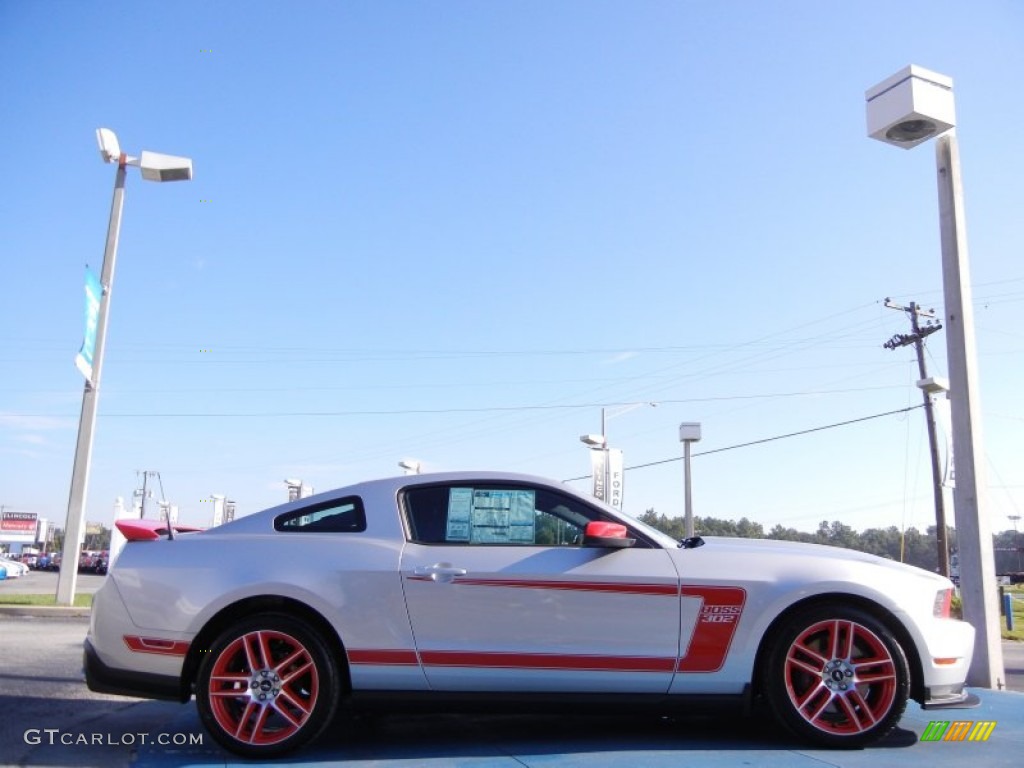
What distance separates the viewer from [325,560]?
413 cm

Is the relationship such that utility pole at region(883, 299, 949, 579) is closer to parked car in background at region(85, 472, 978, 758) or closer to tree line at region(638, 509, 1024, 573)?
tree line at region(638, 509, 1024, 573)

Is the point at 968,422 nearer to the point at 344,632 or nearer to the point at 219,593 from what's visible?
the point at 344,632

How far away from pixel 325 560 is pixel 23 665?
4694 mm

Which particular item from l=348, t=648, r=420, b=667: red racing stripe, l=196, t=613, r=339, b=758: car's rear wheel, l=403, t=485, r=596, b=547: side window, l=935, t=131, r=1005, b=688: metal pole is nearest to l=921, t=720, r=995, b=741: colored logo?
l=935, t=131, r=1005, b=688: metal pole

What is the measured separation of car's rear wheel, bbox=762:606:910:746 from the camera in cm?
400

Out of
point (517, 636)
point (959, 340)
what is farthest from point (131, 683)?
point (959, 340)

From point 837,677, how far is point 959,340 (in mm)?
3959

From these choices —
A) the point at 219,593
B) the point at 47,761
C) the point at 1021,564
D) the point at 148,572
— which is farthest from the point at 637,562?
the point at 1021,564

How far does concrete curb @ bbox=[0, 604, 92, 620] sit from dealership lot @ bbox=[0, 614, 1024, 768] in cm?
816

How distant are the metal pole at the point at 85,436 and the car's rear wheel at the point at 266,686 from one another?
1205 cm

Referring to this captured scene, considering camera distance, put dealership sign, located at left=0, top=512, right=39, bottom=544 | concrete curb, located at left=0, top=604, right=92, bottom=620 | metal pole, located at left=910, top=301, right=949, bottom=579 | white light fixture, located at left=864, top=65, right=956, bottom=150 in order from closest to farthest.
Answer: white light fixture, located at left=864, top=65, right=956, bottom=150 → concrete curb, located at left=0, top=604, right=92, bottom=620 → metal pole, located at left=910, top=301, right=949, bottom=579 → dealership sign, located at left=0, top=512, right=39, bottom=544

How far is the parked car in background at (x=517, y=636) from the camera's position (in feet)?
13.1

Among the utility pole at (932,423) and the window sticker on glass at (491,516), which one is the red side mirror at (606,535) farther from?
the utility pole at (932,423)

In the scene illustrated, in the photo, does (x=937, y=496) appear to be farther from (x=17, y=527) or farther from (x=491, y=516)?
(x=17, y=527)
